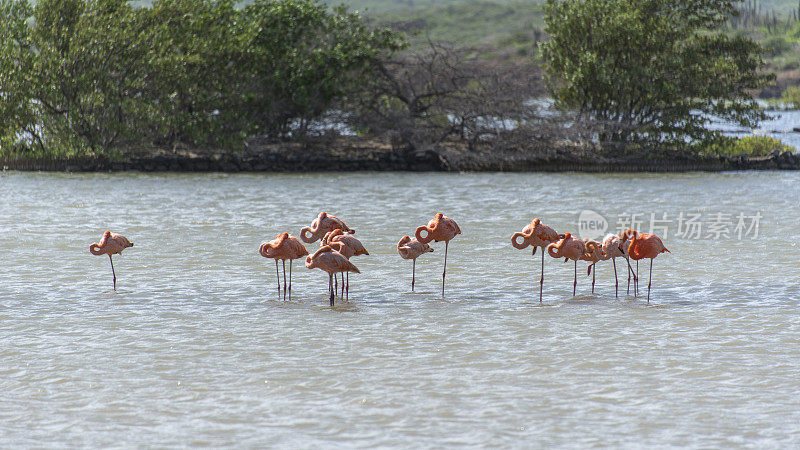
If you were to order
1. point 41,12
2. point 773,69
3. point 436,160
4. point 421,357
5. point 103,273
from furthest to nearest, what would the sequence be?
1. point 773,69
2. point 436,160
3. point 41,12
4. point 103,273
5. point 421,357

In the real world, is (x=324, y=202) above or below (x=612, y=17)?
below

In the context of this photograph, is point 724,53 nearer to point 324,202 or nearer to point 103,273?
point 324,202

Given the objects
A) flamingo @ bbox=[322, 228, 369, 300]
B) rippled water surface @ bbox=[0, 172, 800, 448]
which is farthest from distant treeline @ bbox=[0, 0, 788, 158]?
flamingo @ bbox=[322, 228, 369, 300]

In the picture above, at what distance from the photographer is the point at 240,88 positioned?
93.9 feet

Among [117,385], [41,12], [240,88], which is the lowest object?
[117,385]

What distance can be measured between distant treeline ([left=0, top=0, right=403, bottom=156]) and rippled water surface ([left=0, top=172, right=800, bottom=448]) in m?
12.2

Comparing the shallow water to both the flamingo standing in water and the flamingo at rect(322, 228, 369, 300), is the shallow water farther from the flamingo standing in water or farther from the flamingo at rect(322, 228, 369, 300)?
the flamingo at rect(322, 228, 369, 300)

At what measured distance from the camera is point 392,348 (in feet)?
24.3

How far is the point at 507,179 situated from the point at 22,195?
39.7 feet

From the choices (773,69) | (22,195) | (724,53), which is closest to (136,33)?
(22,195)

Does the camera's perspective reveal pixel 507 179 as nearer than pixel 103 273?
No

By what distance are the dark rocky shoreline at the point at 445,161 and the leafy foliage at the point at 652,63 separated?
1027 millimetres

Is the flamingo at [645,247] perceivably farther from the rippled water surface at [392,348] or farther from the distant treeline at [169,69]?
the distant treeline at [169,69]

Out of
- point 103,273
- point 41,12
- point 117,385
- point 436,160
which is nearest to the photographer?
point 117,385
